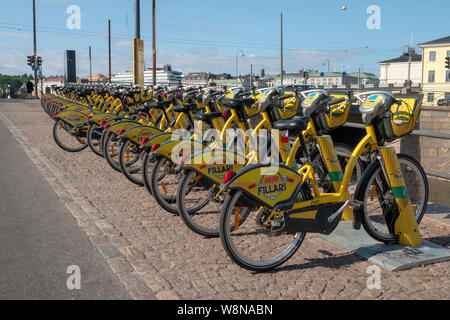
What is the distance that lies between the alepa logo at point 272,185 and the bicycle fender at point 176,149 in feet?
5.71

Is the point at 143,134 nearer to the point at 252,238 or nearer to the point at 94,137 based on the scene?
the point at 94,137

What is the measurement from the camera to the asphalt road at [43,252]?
3.45 meters

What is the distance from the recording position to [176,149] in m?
5.41

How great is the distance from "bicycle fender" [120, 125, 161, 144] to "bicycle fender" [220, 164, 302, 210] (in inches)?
133

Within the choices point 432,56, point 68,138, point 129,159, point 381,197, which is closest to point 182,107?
point 129,159

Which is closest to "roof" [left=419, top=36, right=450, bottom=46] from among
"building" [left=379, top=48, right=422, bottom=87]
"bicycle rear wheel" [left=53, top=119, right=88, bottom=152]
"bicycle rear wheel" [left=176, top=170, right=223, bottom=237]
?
"building" [left=379, top=48, right=422, bottom=87]

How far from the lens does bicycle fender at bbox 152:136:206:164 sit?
5.32m

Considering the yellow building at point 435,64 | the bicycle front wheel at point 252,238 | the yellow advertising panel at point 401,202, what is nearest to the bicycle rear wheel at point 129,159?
the bicycle front wheel at point 252,238

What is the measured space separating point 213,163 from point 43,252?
5.72 feet

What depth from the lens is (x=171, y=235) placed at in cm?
470

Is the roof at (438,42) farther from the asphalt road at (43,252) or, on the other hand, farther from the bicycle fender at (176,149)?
the asphalt road at (43,252)

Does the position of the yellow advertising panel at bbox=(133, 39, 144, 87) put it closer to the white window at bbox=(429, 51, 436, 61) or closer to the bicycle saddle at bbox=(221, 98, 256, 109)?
the bicycle saddle at bbox=(221, 98, 256, 109)
